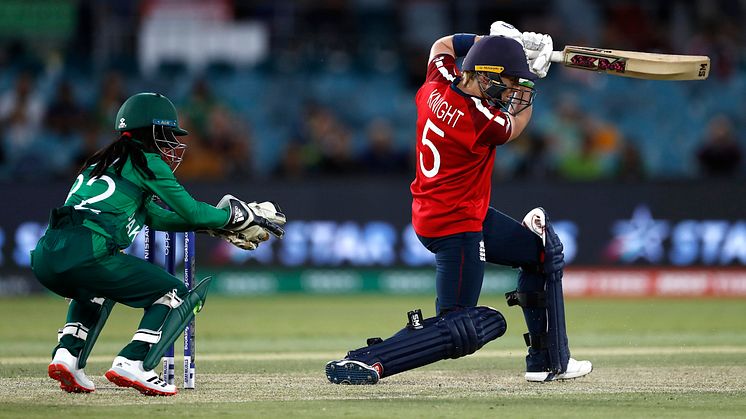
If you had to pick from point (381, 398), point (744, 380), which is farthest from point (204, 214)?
point (744, 380)

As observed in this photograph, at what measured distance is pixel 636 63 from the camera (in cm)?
655

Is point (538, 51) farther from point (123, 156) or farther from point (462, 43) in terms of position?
point (123, 156)

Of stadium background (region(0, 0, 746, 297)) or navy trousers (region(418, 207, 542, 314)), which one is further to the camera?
stadium background (region(0, 0, 746, 297))

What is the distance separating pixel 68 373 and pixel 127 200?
0.84 meters

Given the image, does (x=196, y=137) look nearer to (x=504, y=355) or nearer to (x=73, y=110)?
(x=73, y=110)

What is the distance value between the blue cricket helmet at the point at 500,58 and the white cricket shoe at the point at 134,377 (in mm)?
2147

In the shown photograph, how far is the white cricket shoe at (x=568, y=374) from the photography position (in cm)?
633

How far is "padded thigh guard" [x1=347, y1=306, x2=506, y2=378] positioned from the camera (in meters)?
5.97

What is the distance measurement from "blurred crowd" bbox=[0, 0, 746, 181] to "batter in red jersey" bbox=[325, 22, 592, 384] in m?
7.74

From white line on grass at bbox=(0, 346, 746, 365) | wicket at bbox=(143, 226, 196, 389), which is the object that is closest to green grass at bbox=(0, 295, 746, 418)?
white line on grass at bbox=(0, 346, 746, 365)

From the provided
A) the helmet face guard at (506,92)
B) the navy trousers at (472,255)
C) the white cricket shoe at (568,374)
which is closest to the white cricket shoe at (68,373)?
the navy trousers at (472,255)

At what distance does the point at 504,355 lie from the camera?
26.6 feet

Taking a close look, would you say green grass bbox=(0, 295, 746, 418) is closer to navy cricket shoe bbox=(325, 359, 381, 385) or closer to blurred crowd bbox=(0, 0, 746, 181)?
navy cricket shoe bbox=(325, 359, 381, 385)

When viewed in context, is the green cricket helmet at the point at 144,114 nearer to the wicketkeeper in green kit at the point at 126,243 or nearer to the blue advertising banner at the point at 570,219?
the wicketkeeper in green kit at the point at 126,243
